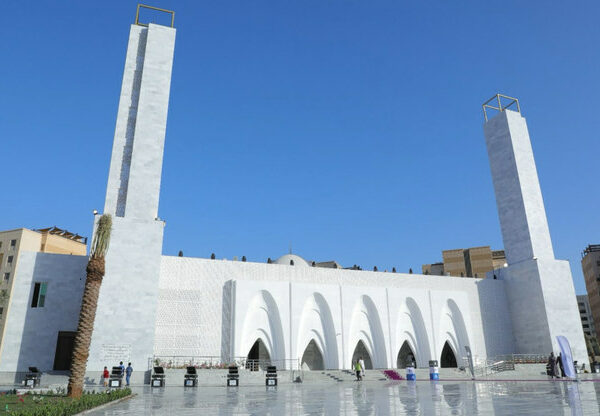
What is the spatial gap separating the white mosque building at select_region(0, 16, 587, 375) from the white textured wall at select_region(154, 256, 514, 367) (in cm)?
8

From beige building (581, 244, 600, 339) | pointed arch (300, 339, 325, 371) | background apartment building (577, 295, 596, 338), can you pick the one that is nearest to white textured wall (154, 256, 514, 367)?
pointed arch (300, 339, 325, 371)

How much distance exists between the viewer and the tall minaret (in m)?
23.8

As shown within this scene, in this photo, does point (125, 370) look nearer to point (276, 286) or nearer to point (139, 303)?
point (139, 303)

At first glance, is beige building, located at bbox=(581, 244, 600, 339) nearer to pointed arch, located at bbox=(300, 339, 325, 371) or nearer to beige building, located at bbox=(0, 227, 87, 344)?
pointed arch, located at bbox=(300, 339, 325, 371)

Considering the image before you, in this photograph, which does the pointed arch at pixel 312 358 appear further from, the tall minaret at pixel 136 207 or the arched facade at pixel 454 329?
the tall minaret at pixel 136 207

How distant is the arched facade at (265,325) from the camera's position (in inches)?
1146

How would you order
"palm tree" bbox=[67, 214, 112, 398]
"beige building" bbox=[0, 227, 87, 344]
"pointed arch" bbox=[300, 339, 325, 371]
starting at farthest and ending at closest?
"beige building" bbox=[0, 227, 87, 344] → "pointed arch" bbox=[300, 339, 325, 371] → "palm tree" bbox=[67, 214, 112, 398]

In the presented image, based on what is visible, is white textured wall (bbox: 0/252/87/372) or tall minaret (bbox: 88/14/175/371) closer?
tall minaret (bbox: 88/14/175/371)

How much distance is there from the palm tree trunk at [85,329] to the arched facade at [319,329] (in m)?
16.5

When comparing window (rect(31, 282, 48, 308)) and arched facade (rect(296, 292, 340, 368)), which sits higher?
window (rect(31, 282, 48, 308))

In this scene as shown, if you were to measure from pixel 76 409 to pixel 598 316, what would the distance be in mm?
77319

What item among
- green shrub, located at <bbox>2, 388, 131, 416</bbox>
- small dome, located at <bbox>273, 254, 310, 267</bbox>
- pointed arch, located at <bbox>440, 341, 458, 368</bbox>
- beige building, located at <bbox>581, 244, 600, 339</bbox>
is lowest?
green shrub, located at <bbox>2, 388, 131, 416</bbox>

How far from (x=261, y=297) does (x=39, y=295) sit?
1243 cm

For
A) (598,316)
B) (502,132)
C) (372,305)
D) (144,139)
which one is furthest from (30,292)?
(598,316)
